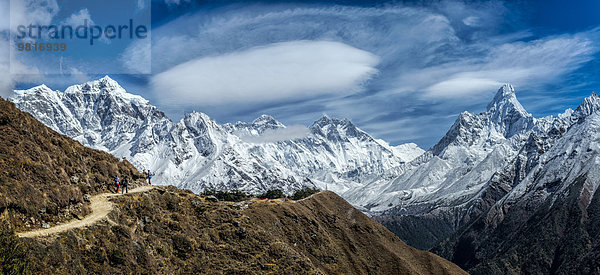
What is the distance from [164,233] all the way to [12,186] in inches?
692

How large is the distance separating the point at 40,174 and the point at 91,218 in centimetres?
772

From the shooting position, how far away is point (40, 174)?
47594mm

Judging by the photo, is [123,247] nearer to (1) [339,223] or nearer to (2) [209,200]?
(2) [209,200]

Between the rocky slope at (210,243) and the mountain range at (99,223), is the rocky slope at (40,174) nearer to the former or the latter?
the mountain range at (99,223)

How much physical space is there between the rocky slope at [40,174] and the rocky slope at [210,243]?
441cm

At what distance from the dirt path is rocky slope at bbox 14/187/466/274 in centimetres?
109

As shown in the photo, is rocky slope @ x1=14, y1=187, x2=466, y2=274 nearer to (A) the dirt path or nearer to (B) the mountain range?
(B) the mountain range


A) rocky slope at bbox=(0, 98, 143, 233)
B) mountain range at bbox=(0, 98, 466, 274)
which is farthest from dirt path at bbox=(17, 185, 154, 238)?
rocky slope at bbox=(0, 98, 143, 233)

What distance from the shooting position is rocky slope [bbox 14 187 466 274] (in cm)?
4119

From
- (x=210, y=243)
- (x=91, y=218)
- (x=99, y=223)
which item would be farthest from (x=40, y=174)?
(x=210, y=243)

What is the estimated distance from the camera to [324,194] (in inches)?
5044

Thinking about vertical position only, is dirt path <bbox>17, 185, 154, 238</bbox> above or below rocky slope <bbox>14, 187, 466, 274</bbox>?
above

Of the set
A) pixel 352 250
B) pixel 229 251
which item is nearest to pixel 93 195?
pixel 229 251

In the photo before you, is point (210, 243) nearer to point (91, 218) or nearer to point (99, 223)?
point (91, 218)
